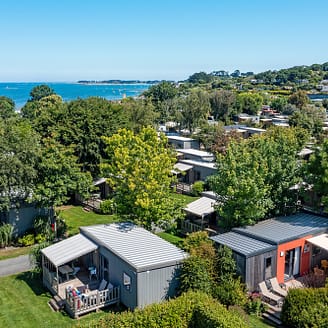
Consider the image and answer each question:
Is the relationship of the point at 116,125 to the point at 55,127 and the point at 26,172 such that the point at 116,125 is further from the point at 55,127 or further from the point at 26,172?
the point at 26,172

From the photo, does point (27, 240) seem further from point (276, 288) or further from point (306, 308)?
point (306, 308)

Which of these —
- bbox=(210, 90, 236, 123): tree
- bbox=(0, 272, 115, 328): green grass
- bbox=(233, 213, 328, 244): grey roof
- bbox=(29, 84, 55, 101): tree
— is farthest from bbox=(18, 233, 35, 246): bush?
bbox=(29, 84, 55, 101): tree

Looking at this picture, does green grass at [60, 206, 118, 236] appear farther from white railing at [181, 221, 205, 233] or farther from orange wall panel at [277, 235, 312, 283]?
orange wall panel at [277, 235, 312, 283]

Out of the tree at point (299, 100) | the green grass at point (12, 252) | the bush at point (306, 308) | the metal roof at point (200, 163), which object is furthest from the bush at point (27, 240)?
the tree at point (299, 100)

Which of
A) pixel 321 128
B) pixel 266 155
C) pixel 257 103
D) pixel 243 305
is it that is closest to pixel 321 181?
pixel 266 155

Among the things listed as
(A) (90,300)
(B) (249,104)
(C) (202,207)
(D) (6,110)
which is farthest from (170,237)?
(B) (249,104)

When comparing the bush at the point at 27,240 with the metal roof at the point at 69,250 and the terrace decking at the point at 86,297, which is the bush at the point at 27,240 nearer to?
the metal roof at the point at 69,250

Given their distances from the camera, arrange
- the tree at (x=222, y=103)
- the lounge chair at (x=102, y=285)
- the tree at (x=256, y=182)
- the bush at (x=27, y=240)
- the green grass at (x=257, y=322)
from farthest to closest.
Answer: the tree at (x=222, y=103), the bush at (x=27, y=240), the tree at (x=256, y=182), the lounge chair at (x=102, y=285), the green grass at (x=257, y=322)
